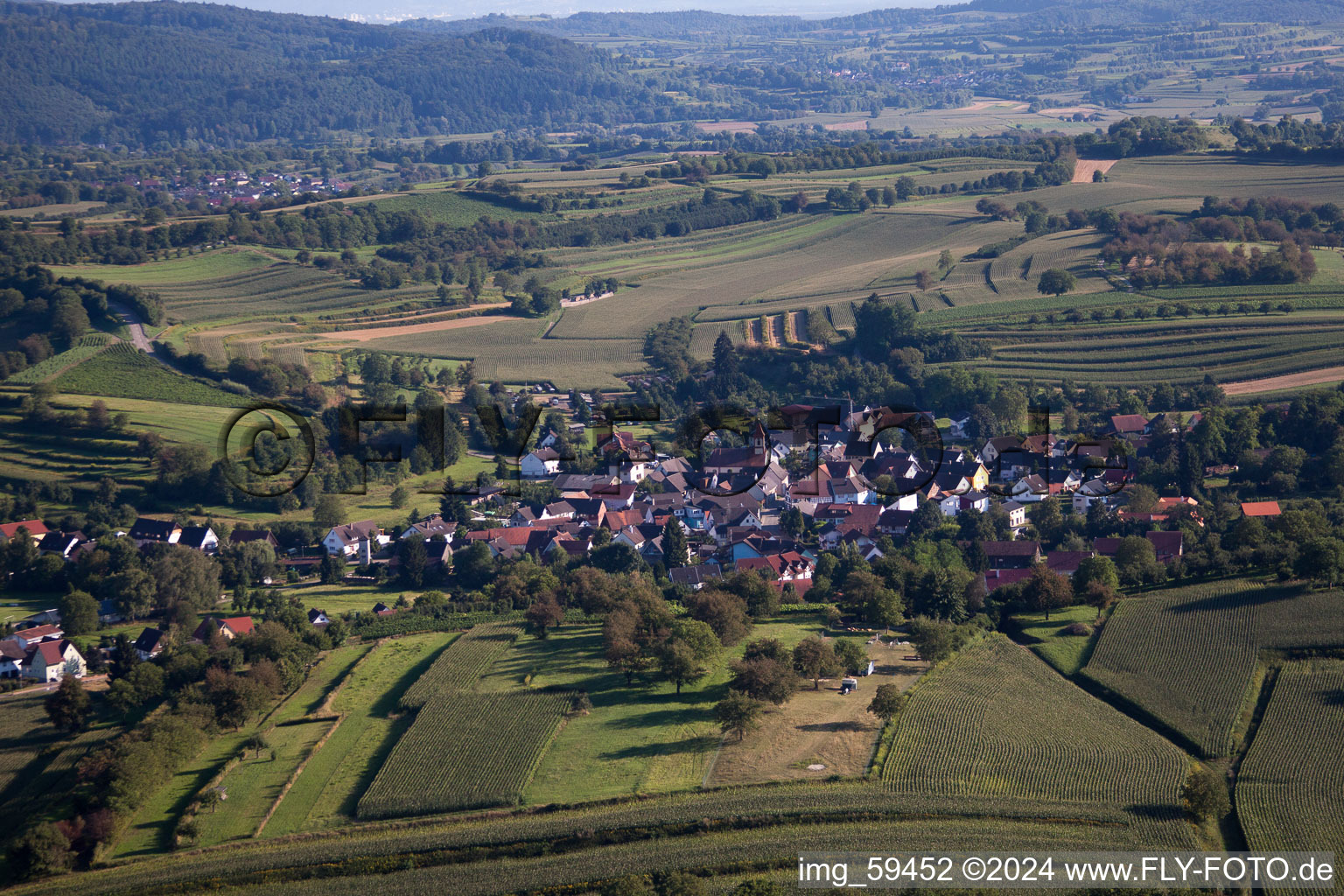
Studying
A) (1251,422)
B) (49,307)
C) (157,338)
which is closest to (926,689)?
(1251,422)

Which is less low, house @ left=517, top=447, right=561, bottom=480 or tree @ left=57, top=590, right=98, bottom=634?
tree @ left=57, top=590, right=98, bottom=634

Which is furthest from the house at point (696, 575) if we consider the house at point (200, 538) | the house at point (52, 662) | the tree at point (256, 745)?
the house at point (52, 662)

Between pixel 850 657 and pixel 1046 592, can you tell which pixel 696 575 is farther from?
pixel 1046 592

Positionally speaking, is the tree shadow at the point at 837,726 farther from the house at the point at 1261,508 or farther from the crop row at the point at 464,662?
the house at the point at 1261,508

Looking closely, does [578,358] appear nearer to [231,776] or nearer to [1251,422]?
[1251,422]

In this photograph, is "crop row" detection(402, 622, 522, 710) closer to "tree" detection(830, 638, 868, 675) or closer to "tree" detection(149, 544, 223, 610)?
"tree" detection(830, 638, 868, 675)

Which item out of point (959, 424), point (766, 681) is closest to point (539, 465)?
point (959, 424)

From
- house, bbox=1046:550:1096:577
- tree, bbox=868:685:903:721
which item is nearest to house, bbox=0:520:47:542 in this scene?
tree, bbox=868:685:903:721
